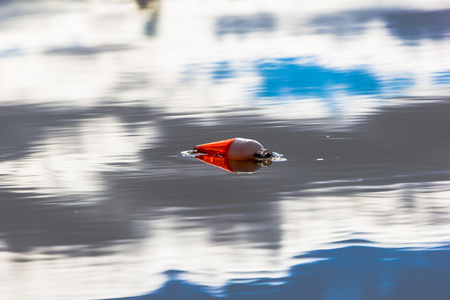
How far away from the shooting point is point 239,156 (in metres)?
6.41

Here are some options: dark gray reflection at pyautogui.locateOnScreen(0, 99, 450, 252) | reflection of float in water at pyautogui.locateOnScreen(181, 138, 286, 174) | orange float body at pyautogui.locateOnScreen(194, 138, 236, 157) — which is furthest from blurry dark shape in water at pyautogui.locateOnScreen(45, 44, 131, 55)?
reflection of float in water at pyautogui.locateOnScreen(181, 138, 286, 174)

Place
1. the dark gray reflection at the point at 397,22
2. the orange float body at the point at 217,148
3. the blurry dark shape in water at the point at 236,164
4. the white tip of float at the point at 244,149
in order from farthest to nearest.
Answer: the dark gray reflection at the point at 397,22 → the orange float body at the point at 217,148 → the white tip of float at the point at 244,149 → the blurry dark shape in water at the point at 236,164

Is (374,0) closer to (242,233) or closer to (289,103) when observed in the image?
(289,103)

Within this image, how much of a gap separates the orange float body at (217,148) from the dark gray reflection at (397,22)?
17.6ft

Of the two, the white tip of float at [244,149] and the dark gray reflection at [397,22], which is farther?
the dark gray reflection at [397,22]

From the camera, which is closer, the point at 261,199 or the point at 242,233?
the point at 242,233

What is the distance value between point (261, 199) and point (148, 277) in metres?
1.28

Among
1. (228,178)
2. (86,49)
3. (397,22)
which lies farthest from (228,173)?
(397,22)

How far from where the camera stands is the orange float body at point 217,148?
652cm

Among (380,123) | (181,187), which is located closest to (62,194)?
(181,187)

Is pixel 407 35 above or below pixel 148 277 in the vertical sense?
above

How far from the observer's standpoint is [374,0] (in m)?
15.7

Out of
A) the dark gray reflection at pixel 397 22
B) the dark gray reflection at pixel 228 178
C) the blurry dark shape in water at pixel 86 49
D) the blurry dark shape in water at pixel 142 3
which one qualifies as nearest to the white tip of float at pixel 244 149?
the dark gray reflection at pixel 228 178

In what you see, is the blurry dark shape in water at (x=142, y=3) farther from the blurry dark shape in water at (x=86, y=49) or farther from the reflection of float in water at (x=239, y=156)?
the reflection of float in water at (x=239, y=156)
